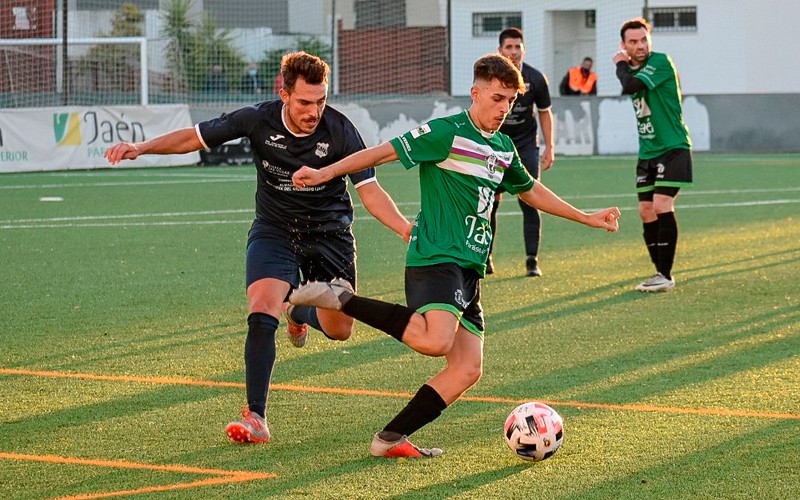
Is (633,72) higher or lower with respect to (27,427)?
higher

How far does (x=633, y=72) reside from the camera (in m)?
10.1

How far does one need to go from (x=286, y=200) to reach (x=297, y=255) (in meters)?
0.28

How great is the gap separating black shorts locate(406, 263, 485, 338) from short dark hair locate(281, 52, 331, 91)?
3.24ft

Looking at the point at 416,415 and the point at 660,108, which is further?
the point at 660,108

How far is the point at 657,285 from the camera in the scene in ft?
33.3

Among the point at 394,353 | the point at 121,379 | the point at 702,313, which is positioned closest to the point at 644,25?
the point at 702,313

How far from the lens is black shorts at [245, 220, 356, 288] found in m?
6.13

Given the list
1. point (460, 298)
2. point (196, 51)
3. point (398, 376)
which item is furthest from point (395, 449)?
point (196, 51)

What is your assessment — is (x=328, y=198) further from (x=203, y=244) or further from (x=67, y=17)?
(x=67, y=17)

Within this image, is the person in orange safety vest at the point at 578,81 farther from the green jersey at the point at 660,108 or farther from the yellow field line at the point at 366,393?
the yellow field line at the point at 366,393

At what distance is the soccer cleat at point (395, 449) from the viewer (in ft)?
17.4

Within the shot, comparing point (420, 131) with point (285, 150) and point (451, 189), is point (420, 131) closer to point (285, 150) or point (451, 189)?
point (451, 189)

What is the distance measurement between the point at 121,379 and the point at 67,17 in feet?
65.0

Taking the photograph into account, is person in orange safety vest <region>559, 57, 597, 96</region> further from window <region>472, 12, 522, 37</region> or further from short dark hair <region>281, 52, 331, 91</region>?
short dark hair <region>281, 52, 331, 91</region>
